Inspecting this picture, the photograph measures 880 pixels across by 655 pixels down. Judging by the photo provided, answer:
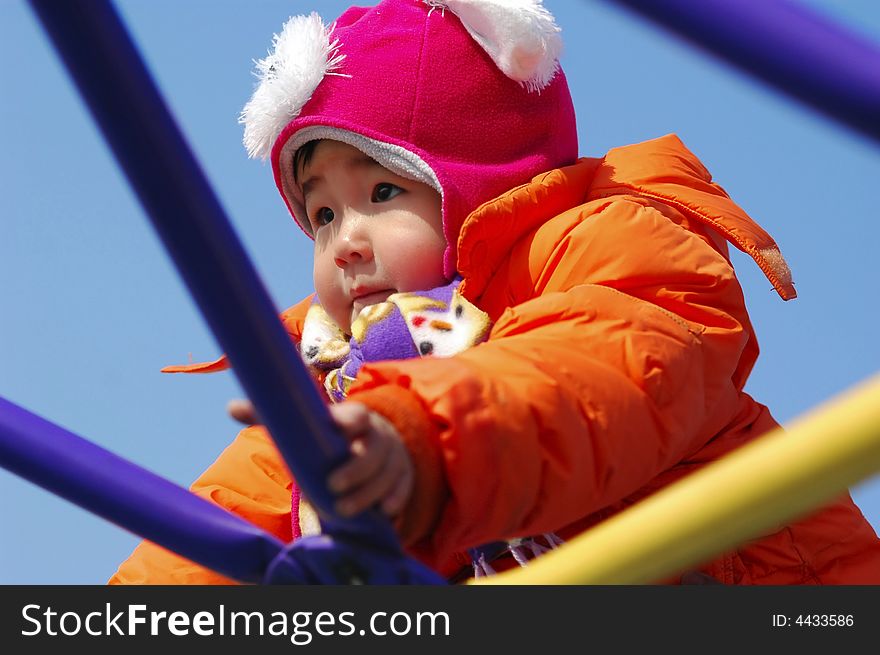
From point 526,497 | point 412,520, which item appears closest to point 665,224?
point 526,497

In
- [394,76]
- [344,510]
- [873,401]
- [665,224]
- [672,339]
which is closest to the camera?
[873,401]

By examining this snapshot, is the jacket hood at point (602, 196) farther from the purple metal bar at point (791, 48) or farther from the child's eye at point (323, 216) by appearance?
the purple metal bar at point (791, 48)

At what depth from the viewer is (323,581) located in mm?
985

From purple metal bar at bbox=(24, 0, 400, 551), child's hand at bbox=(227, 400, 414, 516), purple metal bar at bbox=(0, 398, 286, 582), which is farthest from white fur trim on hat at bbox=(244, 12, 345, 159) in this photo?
purple metal bar at bbox=(24, 0, 400, 551)

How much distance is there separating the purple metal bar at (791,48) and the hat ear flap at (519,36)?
1.07 meters

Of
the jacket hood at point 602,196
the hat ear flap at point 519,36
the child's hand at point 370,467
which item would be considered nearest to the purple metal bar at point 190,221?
the child's hand at point 370,467

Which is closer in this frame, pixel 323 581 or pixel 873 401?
pixel 873 401

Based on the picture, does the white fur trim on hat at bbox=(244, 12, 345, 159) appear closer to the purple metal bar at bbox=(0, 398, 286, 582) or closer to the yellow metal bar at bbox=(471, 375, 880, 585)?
A: the purple metal bar at bbox=(0, 398, 286, 582)

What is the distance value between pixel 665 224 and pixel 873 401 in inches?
34.9

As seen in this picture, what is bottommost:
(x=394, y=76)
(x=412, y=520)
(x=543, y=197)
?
(x=412, y=520)

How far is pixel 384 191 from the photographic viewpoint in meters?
1.85

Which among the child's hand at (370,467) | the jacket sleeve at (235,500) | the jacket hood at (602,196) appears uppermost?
the jacket hood at (602,196)

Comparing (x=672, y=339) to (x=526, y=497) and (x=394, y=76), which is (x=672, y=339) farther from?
(x=394, y=76)

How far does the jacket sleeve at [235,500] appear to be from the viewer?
6.28 ft
